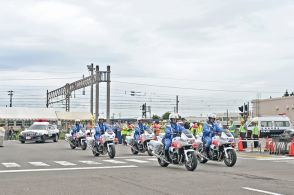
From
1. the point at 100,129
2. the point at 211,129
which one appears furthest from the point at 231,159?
the point at 100,129

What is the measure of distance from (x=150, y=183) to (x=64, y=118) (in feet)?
181

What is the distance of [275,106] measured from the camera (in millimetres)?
74750

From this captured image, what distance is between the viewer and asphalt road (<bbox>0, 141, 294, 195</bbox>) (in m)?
11.1

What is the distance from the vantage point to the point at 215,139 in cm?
1755

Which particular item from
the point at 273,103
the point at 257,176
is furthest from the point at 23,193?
the point at 273,103

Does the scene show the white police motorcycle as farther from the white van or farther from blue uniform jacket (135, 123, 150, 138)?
Result: the white van

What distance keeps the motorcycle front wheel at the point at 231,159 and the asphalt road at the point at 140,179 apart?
0.21 meters

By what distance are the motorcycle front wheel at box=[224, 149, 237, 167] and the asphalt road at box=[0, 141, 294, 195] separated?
21cm

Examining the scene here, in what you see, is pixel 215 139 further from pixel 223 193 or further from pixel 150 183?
pixel 223 193

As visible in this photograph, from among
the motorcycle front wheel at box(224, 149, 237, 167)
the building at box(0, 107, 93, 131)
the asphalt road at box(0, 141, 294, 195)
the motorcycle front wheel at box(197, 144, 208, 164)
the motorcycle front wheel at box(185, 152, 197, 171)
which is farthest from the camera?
the building at box(0, 107, 93, 131)

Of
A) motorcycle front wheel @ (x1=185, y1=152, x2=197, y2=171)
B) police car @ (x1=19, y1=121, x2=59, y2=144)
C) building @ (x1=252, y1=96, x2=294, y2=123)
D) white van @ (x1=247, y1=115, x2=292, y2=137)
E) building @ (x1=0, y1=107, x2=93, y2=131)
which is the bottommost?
motorcycle front wheel @ (x1=185, y1=152, x2=197, y2=171)

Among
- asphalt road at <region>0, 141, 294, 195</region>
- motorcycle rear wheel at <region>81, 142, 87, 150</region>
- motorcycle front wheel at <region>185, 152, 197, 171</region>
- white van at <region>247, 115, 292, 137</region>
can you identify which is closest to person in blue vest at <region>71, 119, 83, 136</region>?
motorcycle rear wheel at <region>81, 142, 87, 150</region>

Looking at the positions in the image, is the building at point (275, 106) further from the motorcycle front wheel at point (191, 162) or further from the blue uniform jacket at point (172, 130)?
the motorcycle front wheel at point (191, 162)

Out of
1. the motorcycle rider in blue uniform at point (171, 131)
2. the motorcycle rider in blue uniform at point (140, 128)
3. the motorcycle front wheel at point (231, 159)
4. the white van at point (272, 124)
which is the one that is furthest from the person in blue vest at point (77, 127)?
the white van at point (272, 124)
